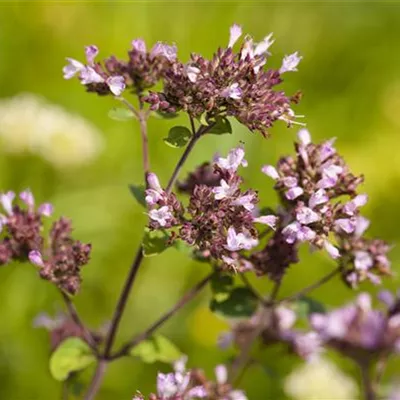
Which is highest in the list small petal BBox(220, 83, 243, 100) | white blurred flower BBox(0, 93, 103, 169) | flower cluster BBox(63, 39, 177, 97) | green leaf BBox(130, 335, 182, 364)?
white blurred flower BBox(0, 93, 103, 169)

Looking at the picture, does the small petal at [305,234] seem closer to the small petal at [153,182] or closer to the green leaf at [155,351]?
the small petal at [153,182]

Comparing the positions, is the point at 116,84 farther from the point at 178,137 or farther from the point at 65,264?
the point at 65,264

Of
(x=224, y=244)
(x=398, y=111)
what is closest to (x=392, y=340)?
(x=224, y=244)

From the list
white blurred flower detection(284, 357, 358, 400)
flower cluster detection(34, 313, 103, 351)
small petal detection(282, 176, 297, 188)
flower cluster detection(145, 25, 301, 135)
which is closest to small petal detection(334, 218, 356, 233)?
small petal detection(282, 176, 297, 188)

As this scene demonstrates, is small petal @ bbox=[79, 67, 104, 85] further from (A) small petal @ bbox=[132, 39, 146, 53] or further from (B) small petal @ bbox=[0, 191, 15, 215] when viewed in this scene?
(B) small petal @ bbox=[0, 191, 15, 215]

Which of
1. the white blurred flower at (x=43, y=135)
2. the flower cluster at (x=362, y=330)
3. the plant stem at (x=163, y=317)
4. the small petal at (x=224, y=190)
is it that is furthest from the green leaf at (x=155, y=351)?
the white blurred flower at (x=43, y=135)
